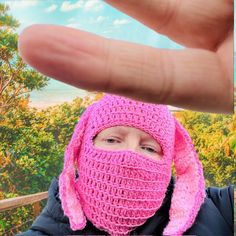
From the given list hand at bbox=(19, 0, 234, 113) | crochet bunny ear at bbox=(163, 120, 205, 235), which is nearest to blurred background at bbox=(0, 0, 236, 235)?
crochet bunny ear at bbox=(163, 120, 205, 235)

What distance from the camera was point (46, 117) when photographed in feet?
5.17

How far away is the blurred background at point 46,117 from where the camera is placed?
150 cm

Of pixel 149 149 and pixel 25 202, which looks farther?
pixel 25 202

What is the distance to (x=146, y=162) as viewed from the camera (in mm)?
858

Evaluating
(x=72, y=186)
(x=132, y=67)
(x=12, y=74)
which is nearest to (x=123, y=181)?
(x=72, y=186)

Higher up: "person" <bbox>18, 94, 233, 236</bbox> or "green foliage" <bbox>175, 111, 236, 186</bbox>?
"person" <bbox>18, 94, 233, 236</bbox>

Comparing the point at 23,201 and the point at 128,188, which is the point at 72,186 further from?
the point at 23,201

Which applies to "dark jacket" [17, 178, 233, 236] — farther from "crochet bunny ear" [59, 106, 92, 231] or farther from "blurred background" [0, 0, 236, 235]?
"blurred background" [0, 0, 236, 235]

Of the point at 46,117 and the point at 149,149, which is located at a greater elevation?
the point at 149,149

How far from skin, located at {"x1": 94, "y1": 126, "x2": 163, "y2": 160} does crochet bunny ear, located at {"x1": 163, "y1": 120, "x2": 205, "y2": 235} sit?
8cm

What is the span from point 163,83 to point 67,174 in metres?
0.62

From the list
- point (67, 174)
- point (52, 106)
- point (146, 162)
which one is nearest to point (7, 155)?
point (52, 106)

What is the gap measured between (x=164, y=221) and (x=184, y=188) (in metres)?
0.07

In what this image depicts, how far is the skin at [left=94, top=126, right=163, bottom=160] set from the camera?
0.87m
